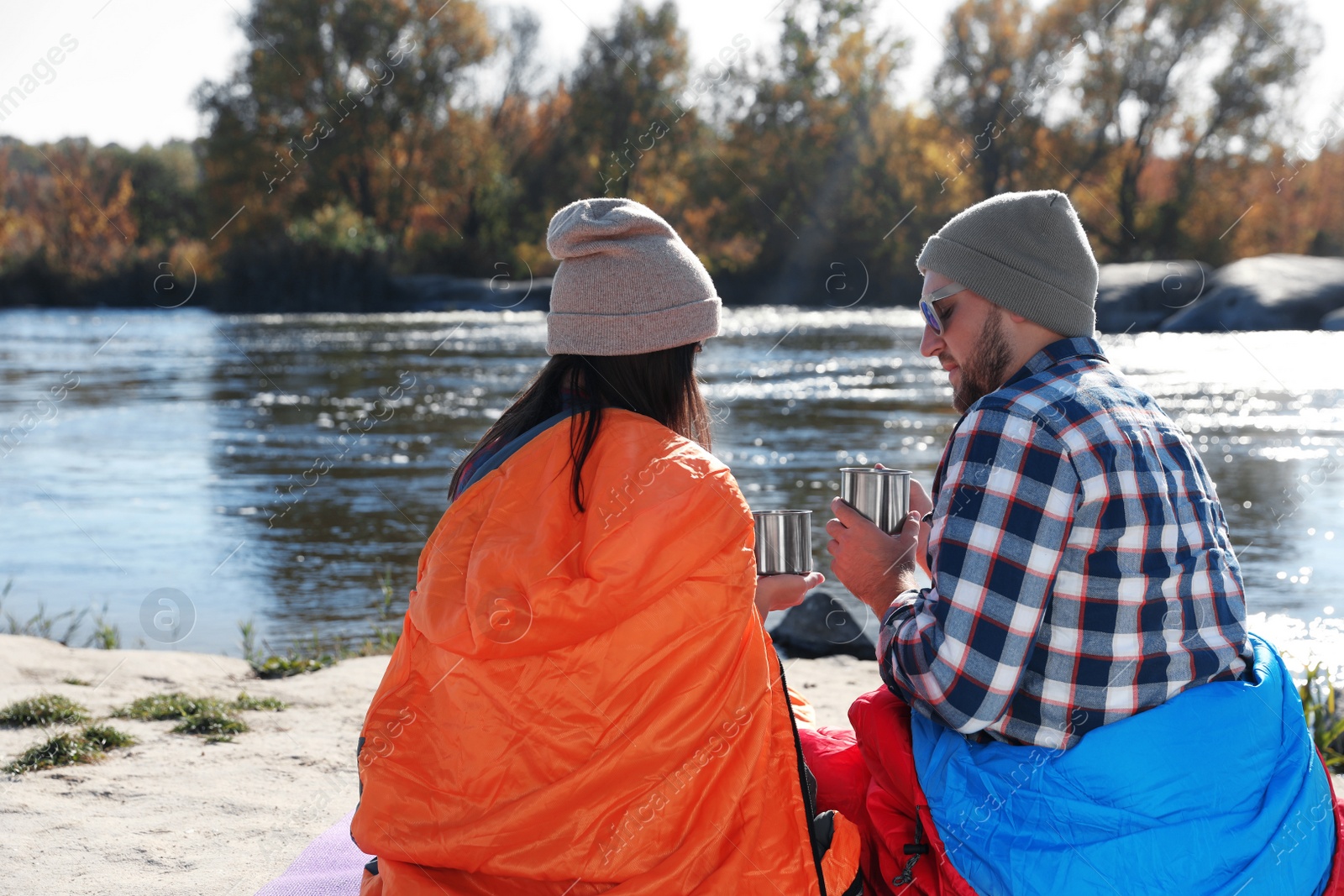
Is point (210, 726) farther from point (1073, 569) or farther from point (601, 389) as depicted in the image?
point (1073, 569)

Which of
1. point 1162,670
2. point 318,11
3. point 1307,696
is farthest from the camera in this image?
point 318,11

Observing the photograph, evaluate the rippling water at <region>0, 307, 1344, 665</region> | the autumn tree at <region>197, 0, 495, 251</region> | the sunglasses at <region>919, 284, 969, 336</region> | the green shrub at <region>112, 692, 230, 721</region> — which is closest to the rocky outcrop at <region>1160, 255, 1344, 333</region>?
the rippling water at <region>0, 307, 1344, 665</region>

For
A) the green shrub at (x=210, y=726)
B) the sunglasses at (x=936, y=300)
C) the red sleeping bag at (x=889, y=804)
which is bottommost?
the green shrub at (x=210, y=726)

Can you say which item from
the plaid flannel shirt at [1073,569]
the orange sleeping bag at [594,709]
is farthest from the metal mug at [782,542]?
the plaid flannel shirt at [1073,569]

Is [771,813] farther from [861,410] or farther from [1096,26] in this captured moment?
[1096,26]

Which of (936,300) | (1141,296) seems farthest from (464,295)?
(936,300)

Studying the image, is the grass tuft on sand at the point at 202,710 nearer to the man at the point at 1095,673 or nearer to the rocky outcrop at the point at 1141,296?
the man at the point at 1095,673

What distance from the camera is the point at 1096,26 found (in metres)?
36.8

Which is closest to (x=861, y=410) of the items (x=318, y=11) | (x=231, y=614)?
(x=231, y=614)

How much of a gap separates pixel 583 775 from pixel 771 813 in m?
0.38

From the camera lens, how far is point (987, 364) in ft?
7.53

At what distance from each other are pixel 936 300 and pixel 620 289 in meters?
0.66

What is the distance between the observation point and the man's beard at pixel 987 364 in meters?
2.27

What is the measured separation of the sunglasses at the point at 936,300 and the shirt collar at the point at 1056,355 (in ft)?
0.67
